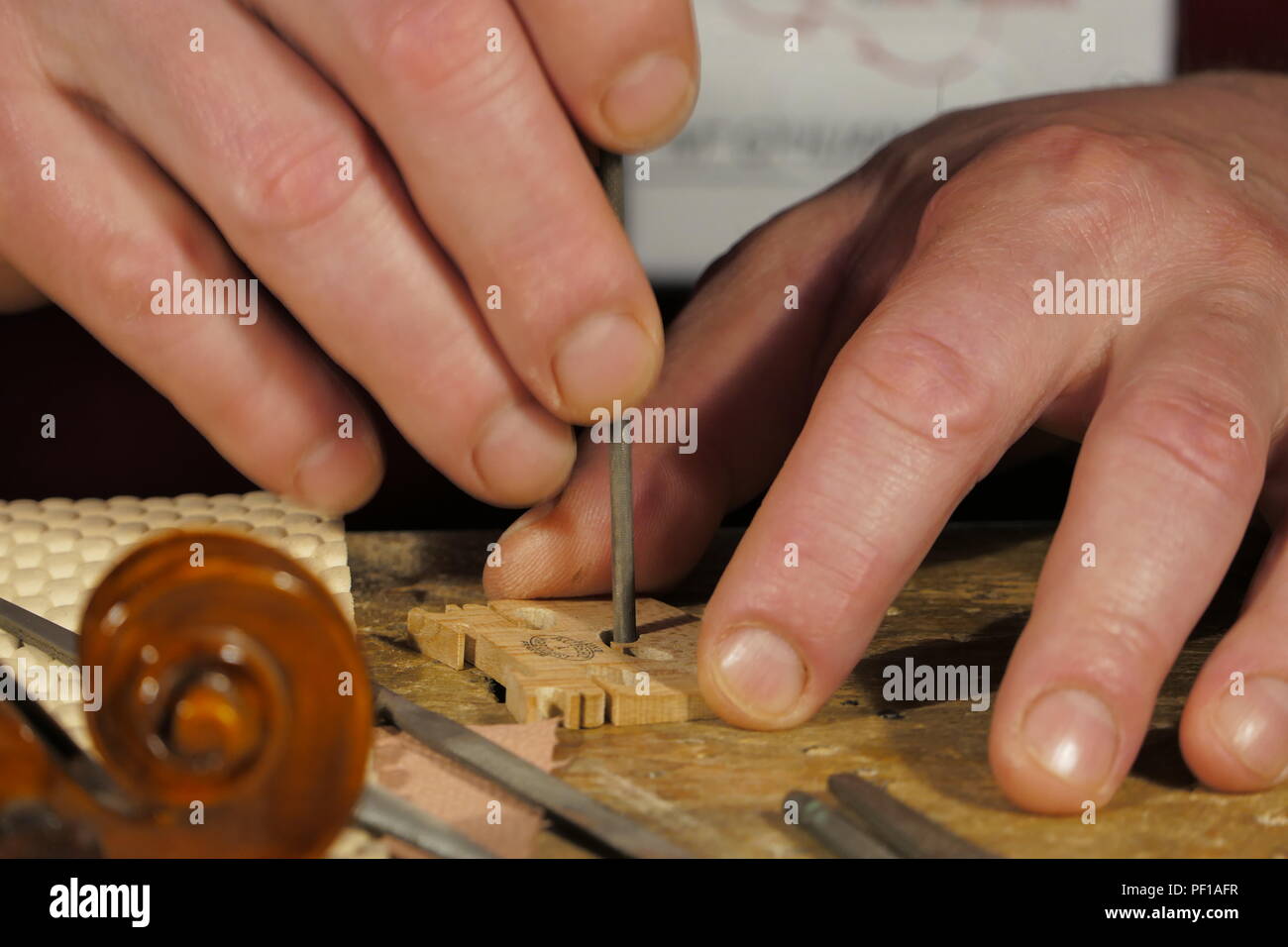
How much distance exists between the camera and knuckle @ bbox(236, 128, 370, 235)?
69 cm

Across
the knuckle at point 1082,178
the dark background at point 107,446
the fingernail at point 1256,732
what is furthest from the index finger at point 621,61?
the dark background at point 107,446

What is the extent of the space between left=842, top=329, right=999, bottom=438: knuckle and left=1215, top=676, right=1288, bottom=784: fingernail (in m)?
0.19

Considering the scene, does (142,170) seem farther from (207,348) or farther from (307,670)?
(307,670)

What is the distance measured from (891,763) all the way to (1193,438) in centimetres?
23

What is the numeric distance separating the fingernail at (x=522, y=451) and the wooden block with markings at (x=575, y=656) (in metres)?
0.08

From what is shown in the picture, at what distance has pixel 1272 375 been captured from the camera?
2.35 feet

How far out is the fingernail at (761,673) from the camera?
0.61m

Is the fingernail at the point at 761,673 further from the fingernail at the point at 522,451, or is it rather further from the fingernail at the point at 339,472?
the fingernail at the point at 339,472

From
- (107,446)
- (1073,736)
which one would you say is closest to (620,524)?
(1073,736)

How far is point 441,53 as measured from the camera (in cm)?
63

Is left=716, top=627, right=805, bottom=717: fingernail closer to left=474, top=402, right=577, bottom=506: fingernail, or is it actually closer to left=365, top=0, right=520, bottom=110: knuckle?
left=474, top=402, right=577, bottom=506: fingernail

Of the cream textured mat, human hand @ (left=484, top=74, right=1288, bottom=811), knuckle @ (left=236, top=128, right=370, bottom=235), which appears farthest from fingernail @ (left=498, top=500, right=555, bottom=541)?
knuckle @ (left=236, top=128, right=370, bottom=235)

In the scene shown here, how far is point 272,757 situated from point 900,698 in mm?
371

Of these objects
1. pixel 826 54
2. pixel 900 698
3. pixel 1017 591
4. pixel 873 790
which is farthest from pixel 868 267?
pixel 826 54
